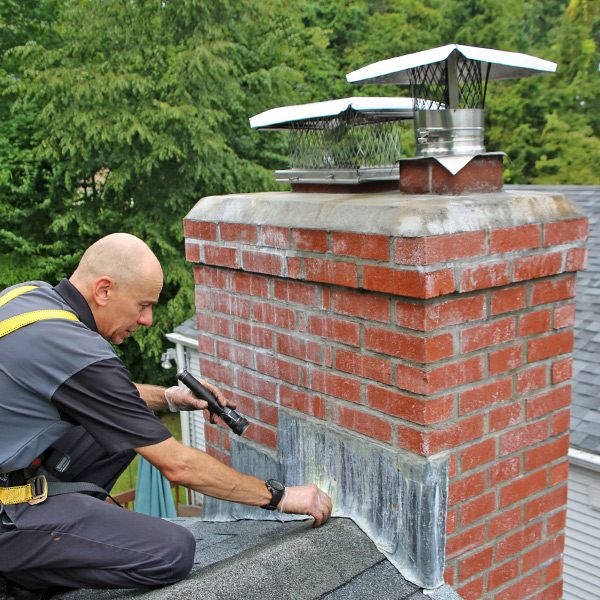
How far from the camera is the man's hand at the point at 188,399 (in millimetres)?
2344

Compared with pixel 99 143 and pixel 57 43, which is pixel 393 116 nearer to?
pixel 99 143

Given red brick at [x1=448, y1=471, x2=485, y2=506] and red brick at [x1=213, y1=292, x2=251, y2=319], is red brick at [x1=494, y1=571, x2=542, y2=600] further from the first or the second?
red brick at [x1=213, y1=292, x2=251, y2=319]

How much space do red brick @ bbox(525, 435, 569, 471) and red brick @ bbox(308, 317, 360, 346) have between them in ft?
2.23

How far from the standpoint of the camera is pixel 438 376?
1699 millimetres

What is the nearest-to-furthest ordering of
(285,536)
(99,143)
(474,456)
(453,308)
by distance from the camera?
(453,308) < (474,456) < (285,536) < (99,143)

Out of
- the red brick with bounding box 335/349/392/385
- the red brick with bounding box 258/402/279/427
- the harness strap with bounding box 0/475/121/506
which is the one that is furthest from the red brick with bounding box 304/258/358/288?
the harness strap with bounding box 0/475/121/506

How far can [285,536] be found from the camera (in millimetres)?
2010

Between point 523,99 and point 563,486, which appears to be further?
point 523,99

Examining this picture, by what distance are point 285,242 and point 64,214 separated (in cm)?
1310

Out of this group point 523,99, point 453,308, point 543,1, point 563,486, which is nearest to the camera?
point 453,308

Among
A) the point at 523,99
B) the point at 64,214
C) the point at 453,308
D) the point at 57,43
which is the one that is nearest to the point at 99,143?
the point at 64,214

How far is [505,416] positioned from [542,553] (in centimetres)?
56

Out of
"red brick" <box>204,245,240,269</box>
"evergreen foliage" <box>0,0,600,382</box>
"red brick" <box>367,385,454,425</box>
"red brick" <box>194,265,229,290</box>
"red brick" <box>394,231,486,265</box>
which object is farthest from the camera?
"evergreen foliage" <box>0,0,600,382</box>

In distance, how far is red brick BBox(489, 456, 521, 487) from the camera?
1.90 m
